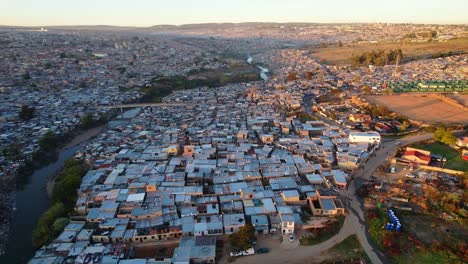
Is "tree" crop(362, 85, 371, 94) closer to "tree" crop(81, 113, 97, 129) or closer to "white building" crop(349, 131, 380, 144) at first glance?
"white building" crop(349, 131, 380, 144)

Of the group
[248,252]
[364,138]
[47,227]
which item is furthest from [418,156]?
[47,227]

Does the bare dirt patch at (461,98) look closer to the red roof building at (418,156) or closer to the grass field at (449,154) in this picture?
the grass field at (449,154)

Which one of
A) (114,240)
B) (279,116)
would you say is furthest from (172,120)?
(114,240)

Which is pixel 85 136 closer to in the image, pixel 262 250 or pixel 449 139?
pixel 262 250

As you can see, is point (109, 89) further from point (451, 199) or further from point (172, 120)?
point (451, 199)

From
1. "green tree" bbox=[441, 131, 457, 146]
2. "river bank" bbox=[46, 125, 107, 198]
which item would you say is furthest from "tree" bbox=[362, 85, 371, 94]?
"river bank" bbox=[46, 125, 107, 198]
